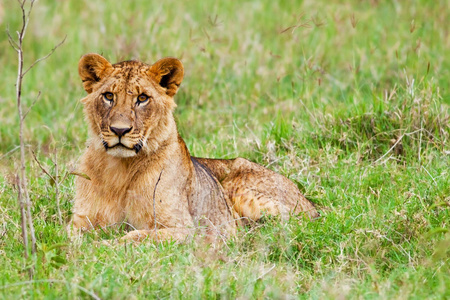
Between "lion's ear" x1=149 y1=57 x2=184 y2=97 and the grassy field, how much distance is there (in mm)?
855

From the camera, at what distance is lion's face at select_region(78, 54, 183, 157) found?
4340 mm

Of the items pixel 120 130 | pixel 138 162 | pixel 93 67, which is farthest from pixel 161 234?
pixel 93 67

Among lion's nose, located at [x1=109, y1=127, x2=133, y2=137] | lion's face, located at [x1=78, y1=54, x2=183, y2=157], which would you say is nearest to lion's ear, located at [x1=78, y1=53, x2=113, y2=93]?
lion's face, located at [x1=78, y1=54, x2=183, y2=157]

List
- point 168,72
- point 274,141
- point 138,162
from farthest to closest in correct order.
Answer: point 274,141
point 168,72
point 138,162

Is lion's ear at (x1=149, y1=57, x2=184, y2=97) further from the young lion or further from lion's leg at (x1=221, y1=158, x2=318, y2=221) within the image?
lion's leg at (x1=221, y1=158, x2=318, y2=221)


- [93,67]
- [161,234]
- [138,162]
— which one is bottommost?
[161,234]

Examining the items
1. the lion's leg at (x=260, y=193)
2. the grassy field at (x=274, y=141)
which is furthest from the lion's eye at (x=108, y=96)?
the lion's leg at (x=260, y=193)

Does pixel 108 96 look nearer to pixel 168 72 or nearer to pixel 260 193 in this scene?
pixel 168 72

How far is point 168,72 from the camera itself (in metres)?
4.75

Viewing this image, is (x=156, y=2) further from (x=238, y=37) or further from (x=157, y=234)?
(x=157, y=234)

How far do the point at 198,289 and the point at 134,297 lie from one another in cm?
33

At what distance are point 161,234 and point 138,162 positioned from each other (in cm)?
52

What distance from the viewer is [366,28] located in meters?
9.34

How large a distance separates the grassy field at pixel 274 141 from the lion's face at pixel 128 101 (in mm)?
422
